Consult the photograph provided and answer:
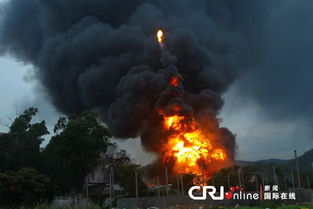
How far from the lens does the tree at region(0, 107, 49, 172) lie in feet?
159

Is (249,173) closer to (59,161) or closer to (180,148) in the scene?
(180,148)

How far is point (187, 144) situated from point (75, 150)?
73.4 ft

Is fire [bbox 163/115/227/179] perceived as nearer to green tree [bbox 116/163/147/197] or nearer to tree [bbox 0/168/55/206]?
green tree [bbox 116/163/147/197]

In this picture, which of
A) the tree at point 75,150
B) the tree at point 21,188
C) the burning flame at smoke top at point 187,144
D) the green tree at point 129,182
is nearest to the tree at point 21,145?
the tree at point 75,150

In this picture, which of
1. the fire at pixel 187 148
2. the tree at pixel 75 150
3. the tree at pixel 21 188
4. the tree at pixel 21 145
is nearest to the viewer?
the tree at pixel 21 188

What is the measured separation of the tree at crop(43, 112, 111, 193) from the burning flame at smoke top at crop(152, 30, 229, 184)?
15.0 metres

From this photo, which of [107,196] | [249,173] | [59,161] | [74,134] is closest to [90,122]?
[74,134]

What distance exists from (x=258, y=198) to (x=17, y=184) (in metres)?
23.6

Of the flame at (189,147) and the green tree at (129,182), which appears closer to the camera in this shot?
the green tree at (129,182)

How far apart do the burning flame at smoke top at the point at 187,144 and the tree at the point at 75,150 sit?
49.1 ft

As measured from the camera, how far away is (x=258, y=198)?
98.1ft

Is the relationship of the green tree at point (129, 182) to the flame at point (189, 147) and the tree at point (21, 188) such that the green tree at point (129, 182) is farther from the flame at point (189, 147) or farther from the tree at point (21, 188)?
the tree at point (21, 188)

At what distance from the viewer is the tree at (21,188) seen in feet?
127

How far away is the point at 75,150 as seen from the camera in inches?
2158
